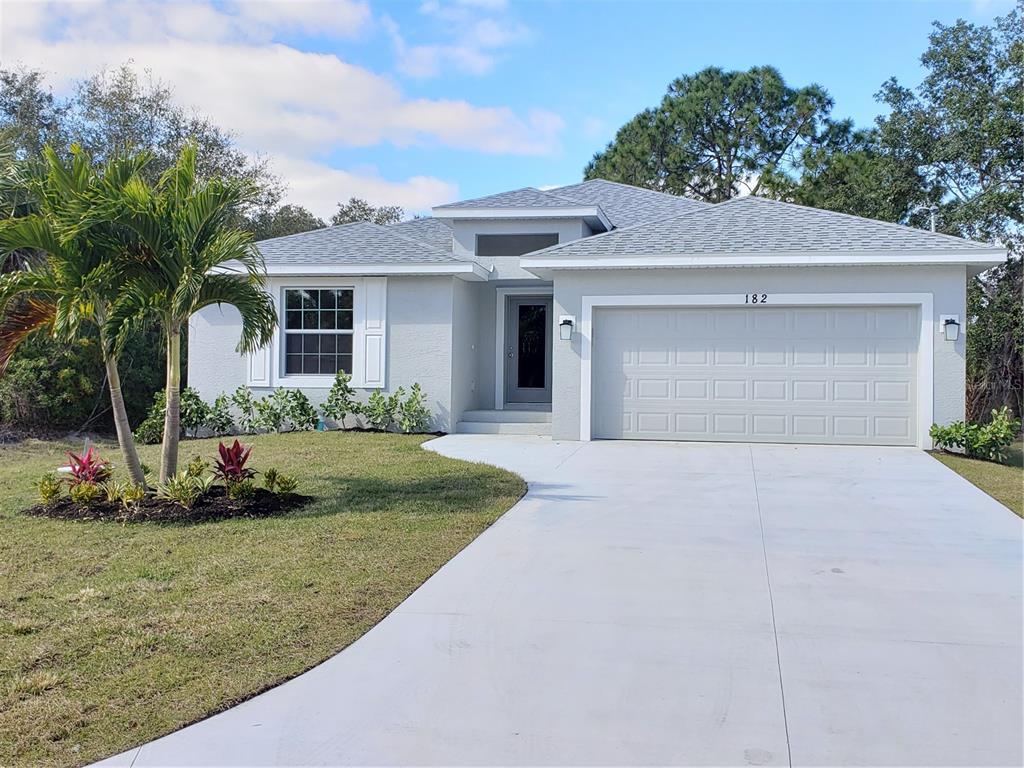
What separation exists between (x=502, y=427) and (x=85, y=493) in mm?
7892

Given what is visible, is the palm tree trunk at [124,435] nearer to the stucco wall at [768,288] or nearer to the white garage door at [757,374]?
the stucco wall at [768,288]

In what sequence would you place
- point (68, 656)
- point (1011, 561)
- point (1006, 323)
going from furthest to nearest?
→ point (1006, 323), point (1011, 561), point (68, 656)

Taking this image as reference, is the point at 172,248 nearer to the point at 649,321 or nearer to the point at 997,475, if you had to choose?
the point at 649,321

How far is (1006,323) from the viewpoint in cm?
1877

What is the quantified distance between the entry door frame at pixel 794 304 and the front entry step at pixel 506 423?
1268mm

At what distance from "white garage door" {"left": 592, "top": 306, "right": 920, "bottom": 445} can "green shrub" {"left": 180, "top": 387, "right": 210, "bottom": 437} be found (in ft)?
22.4

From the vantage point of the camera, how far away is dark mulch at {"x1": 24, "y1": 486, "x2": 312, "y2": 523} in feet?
25.0

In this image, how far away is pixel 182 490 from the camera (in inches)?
307

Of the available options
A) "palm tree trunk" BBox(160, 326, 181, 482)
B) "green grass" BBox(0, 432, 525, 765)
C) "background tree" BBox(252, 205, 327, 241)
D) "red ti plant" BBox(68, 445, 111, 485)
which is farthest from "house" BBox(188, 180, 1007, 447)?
"background tree" BBox(252, 205, 327, 241)

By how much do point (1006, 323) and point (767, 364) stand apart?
895 cm

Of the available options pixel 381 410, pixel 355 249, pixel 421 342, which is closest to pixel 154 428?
pixel 381 410

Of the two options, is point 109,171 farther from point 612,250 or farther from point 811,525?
point 612,250

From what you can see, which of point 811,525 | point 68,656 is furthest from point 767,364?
point 68,656

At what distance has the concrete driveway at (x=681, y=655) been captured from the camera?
3535 mm
